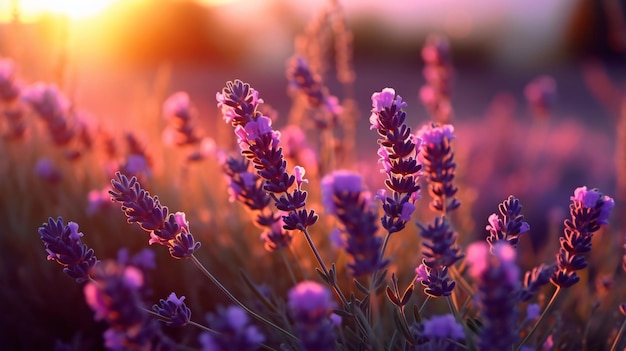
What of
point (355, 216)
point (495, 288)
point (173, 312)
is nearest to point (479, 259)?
point (495, 288)

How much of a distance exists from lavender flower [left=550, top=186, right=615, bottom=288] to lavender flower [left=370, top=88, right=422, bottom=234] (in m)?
0.33

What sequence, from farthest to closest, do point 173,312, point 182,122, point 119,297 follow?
point 182,122, point 173,312, point 119,297

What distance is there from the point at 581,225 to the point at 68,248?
103cm

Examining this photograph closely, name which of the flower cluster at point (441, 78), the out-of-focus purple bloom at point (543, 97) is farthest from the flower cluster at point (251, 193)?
the out-of-focus purple bloom at point (543, 97)

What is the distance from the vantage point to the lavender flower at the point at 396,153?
4.47 ft

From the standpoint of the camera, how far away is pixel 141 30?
68.1 feet

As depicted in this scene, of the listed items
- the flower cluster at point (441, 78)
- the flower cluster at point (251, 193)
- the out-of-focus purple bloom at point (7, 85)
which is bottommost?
the flower cluster at point (251, 193)

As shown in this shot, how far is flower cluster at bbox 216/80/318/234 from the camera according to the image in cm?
133

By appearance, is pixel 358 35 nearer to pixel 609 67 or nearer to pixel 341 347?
pixel 609 67

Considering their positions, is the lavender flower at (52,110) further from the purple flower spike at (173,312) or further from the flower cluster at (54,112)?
the purple flower spike at (173,312)

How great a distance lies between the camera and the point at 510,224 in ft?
4.43

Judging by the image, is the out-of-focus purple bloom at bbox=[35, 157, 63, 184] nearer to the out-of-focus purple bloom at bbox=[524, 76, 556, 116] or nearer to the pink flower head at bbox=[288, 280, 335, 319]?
the pink flower head at bbox=[288, 280, 335, 319]

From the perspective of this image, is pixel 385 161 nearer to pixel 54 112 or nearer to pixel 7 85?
pixel 54 112

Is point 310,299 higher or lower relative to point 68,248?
lower
